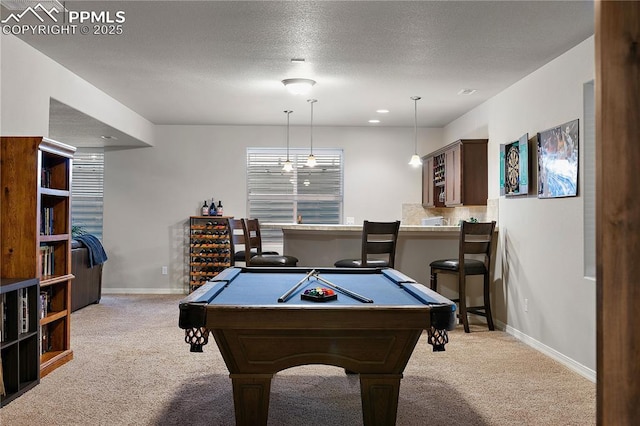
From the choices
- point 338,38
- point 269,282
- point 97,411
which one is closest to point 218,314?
point 269,282

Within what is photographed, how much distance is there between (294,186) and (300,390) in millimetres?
4929

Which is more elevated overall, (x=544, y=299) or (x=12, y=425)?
(x=544, y=299)

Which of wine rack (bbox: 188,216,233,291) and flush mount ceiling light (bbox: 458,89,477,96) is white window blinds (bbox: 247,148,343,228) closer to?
wine rack (bbox: 188,216,233,291)

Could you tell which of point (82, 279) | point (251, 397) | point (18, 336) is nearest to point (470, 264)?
point (251, 397)

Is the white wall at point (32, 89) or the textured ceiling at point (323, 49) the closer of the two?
the textured ceiling at point (323, 49)

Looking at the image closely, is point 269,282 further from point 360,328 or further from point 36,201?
point 36,201

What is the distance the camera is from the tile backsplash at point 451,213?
5.98m

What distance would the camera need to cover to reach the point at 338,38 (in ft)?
13.3

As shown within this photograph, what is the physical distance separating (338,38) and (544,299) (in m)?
Result: 2.80

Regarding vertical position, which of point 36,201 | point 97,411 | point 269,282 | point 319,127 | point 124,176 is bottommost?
point 97,411

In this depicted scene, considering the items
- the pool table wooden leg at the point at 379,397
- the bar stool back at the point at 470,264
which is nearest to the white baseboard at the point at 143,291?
the bar stool back at the point at 470,264

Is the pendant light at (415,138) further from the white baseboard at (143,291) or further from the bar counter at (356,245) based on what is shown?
the white baseboard at (143,291)

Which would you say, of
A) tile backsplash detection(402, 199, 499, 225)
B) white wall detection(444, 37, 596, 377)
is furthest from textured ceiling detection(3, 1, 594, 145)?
tile backsplash detection(402, 199, 499, 225)

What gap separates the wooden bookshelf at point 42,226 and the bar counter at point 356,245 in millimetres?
2008
